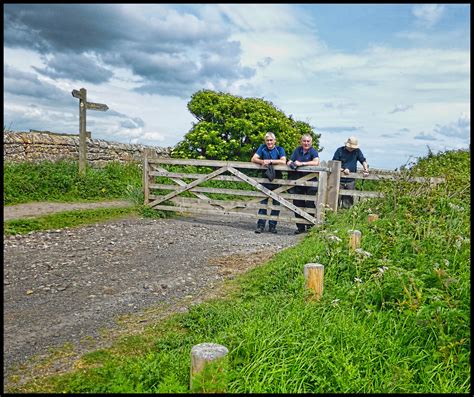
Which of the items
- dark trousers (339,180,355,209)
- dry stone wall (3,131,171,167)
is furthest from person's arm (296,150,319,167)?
dry stone wall (3,131,171,167)

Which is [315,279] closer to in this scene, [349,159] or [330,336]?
[330,336]

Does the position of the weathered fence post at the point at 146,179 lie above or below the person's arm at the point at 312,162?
below

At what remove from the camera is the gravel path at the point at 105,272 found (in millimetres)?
4812

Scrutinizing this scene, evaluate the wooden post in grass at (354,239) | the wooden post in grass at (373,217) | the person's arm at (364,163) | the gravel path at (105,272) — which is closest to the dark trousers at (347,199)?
the person's arm at (364,163)

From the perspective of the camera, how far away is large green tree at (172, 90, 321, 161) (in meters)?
16.6

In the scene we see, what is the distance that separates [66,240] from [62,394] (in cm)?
557

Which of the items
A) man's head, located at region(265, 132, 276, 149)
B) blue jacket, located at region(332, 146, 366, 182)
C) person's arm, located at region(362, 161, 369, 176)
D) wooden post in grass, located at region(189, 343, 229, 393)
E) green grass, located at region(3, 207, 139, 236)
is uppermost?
man's head, located at region(265, 132, 276, 149)

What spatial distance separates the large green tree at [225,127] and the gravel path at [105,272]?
6448 mm

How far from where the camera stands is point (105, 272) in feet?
22.2

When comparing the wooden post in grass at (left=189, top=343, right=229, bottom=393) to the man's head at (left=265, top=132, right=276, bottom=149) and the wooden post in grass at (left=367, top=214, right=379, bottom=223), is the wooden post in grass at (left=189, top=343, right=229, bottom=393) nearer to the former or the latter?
the wooden post in grass at (left=367, top=214, right=379, bottom=223)

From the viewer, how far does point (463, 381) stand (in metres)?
3.51

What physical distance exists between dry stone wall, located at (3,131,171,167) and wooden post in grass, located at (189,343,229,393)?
10.6m

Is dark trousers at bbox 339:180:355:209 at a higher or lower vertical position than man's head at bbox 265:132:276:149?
lower

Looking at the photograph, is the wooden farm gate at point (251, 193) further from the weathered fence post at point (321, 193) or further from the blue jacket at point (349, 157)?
the blue jacket at point (349, 157)
